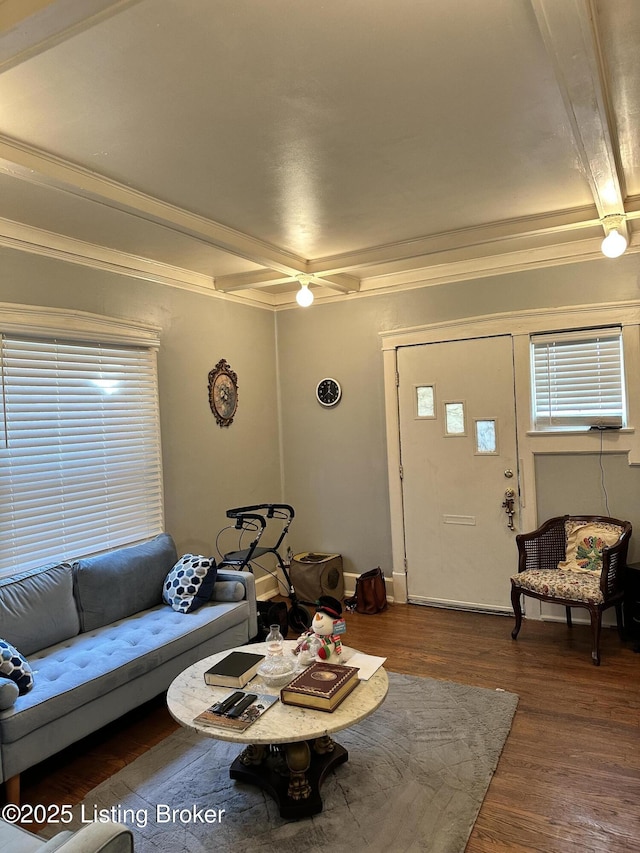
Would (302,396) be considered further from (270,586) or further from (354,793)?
(354,793)

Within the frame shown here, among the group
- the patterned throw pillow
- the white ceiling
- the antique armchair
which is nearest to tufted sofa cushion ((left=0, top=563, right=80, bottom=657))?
the white ceiling

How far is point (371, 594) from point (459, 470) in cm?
123

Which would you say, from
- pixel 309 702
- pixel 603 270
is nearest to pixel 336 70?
pixel 309 702

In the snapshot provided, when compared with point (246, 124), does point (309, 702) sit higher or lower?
lower

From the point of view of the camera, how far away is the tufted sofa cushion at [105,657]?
2.38 m

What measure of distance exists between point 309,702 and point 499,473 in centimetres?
263

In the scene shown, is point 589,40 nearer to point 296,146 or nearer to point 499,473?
point 296,146

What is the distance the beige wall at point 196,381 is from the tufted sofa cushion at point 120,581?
46 cm

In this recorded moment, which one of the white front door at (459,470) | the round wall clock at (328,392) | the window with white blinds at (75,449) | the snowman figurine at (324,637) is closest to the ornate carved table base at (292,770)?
the snowman figurine at (324,637)

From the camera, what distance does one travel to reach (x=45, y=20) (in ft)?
4.54

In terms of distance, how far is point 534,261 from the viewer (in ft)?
13.6

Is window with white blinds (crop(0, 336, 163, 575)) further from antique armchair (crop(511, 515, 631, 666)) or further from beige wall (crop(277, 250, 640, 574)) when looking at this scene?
antique armchair (crop(511, 515, 631, 666))

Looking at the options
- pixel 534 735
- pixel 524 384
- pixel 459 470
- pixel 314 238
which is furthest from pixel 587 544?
pixel 314 238

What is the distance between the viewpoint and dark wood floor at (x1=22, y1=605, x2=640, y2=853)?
215 cm
